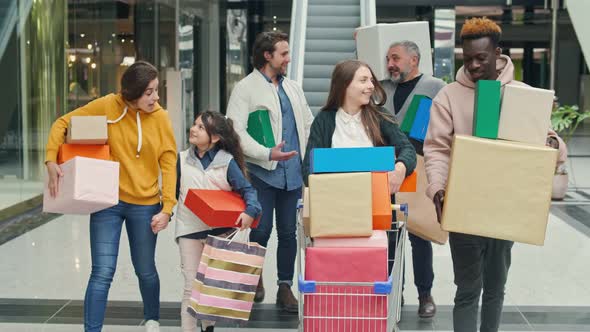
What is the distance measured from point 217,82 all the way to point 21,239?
14.4 meters

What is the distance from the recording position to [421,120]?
17.9ft

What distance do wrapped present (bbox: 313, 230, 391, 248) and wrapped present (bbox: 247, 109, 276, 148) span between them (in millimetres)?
1741

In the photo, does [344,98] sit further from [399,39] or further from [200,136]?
[399,39]

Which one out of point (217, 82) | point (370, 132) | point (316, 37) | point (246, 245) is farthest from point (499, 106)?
point (217, 82)

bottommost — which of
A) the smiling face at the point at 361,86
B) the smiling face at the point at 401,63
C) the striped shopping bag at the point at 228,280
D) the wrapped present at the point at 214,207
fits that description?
the striped shopping bag at the point at 228,280

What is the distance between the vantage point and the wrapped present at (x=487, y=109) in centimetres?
396

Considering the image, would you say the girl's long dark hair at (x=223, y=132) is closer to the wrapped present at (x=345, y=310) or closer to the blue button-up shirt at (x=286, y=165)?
the blue button-up shirt at (x=286, y=165)

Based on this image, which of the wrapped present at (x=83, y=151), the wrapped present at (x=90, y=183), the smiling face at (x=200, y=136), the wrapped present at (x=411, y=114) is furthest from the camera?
the wrapped present at (x=411, y=114)

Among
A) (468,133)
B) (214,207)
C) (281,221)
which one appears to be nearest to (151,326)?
(214,207)

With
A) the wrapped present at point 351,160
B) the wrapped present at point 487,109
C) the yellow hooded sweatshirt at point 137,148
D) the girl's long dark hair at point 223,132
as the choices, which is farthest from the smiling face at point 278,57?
the wrapped present at point 487,109

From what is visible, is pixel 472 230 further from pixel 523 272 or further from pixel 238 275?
pixel 523 272

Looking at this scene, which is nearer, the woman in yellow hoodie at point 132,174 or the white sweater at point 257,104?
the woman in yellow hoodie at point 132,174

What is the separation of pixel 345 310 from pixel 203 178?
1395 millimetres

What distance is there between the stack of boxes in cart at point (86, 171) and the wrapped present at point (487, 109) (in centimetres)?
185
